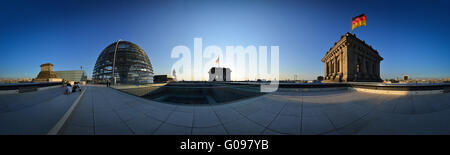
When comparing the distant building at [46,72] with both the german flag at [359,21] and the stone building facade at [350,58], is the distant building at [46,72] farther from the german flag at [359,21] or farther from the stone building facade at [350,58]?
the german flag at [359,21]

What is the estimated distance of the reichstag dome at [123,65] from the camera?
40166 millimetres

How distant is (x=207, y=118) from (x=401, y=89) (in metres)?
11.8

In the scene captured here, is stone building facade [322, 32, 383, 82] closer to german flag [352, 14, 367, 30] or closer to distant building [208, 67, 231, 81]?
german flag [352, 14, 367, 30]

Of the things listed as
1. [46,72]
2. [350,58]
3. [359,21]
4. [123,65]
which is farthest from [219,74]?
[46,72]

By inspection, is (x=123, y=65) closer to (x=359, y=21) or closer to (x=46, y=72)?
(x=46, y=72)

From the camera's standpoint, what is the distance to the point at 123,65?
4047cm

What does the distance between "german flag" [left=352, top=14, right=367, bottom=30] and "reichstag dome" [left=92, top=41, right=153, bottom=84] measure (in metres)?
49.8

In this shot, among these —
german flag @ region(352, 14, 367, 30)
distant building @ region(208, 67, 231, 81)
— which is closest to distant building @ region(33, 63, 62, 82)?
distant building @ region(208, 67, 231, 81)

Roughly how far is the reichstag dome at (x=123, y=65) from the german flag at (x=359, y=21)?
49.8 m

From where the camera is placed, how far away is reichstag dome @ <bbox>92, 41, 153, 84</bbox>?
40.2 metres

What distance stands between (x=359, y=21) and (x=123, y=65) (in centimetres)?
5478

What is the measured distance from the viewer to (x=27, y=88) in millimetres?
9586

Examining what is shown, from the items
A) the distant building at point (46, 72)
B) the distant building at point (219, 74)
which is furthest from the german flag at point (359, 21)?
the distant building at point (46, 72)
